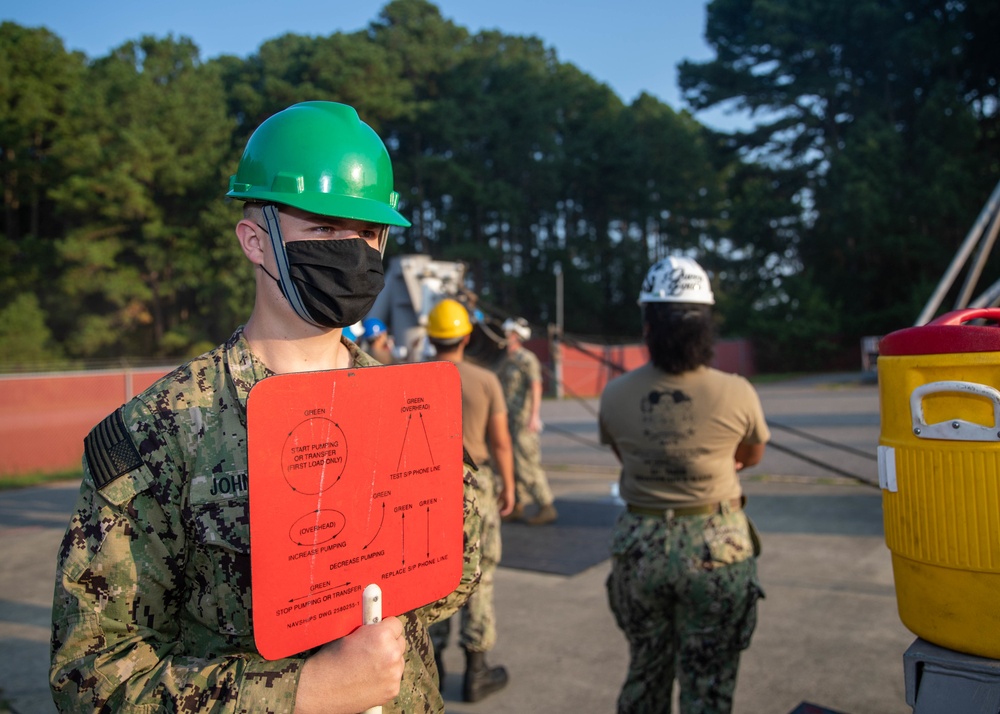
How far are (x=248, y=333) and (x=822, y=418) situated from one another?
47.1ft

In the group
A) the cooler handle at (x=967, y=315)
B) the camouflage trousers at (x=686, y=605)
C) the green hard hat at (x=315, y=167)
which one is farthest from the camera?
the camouflage trousers at (x=686, y=605)

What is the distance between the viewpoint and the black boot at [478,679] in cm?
367

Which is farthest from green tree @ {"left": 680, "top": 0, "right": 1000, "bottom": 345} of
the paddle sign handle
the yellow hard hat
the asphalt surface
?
the paddle sign handle

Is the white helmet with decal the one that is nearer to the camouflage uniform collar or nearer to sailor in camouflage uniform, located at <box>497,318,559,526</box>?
the camouflage uniform collar

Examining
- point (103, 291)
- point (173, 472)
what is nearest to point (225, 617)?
point (173, 472)

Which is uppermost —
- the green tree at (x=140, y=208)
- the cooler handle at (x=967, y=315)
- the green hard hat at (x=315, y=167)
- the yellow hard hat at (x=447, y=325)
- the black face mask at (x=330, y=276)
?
the green tree at (x=140, y=208)

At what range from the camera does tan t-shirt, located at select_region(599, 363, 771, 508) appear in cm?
263

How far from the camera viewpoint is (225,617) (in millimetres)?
1288

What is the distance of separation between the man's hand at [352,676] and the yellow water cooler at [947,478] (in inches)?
41.9

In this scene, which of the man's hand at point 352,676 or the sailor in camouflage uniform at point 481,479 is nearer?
the man's hand at point 352,676

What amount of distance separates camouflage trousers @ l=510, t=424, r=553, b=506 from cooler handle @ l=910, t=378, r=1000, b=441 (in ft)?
19.3

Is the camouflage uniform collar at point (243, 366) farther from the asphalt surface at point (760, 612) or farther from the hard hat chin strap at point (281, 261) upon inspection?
the asphalt surface at point (760, 612)

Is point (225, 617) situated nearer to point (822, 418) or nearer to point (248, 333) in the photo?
point (248, 333)

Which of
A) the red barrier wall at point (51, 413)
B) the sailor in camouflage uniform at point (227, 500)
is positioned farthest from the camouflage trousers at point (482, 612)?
the red barrier wall at point (51, 413)
